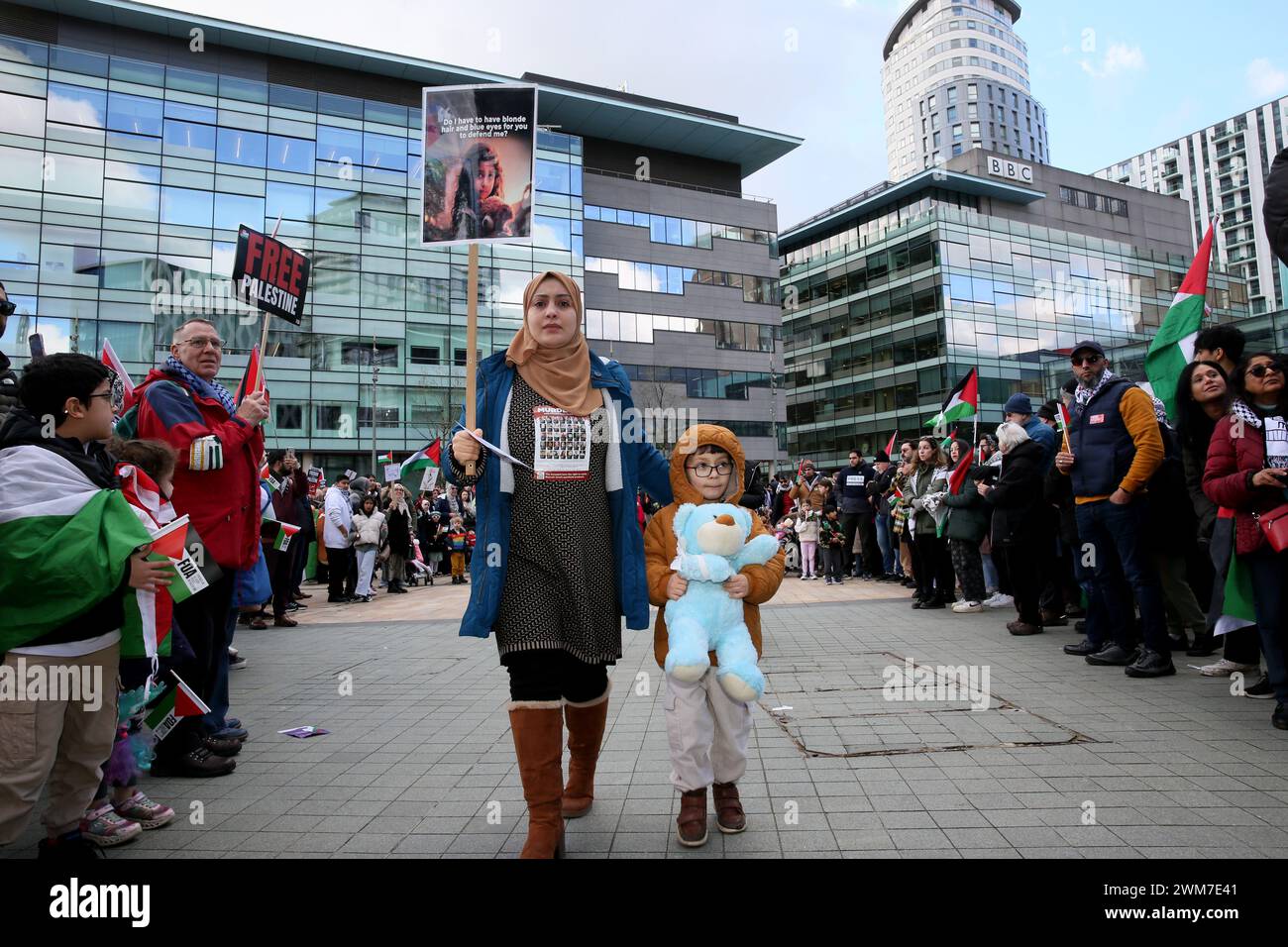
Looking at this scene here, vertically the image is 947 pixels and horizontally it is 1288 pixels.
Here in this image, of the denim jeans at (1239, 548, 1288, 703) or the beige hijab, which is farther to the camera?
the denim jeans at (1239, 548, 1288, 703)

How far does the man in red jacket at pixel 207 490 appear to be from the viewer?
165 inches

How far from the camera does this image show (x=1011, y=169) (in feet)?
221

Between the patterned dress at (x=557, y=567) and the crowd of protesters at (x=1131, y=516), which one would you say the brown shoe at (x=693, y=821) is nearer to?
the patterned dress at (x=557, y=567)

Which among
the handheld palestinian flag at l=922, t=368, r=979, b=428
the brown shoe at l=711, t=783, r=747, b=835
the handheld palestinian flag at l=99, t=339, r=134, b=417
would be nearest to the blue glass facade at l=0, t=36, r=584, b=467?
the handheld palestinian flag at l=922, t=368, r=979, b=428

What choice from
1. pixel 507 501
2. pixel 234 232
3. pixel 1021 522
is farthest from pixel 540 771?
pixel 234 232

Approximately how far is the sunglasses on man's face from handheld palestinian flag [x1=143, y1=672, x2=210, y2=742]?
6161 mm

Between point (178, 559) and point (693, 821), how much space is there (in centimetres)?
241

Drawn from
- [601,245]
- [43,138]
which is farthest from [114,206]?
[601,245]

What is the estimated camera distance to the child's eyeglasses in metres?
3.47

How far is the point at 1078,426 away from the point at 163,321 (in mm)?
41492

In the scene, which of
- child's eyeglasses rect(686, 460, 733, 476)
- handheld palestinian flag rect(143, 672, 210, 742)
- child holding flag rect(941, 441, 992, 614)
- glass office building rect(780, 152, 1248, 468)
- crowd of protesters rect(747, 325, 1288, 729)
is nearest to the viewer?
child's eyeglasses rect(686, 460, 733, 476)

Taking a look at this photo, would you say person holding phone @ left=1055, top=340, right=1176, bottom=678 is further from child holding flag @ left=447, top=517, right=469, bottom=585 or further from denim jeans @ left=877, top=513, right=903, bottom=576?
child holding flag @ left=447, top=517, right=469, bottom=585
